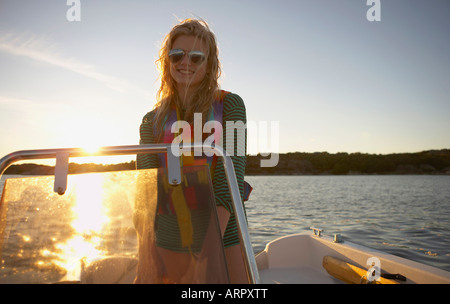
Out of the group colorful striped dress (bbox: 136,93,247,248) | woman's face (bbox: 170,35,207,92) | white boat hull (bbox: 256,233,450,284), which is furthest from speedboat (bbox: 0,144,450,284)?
white boat hull (bbox: 256,233,450,284)

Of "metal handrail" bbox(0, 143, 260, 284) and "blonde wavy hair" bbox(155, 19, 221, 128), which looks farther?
"blonde wavy hair" bbox(155, 19, 221, 128)

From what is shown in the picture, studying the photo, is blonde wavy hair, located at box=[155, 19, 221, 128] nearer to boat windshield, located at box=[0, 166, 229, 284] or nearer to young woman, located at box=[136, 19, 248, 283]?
young woman, located at box=[136, 19, 248, 283]

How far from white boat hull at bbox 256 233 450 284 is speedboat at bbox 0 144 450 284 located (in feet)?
9.30

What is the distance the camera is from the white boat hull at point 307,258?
3414 mm

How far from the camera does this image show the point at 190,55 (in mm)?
1667

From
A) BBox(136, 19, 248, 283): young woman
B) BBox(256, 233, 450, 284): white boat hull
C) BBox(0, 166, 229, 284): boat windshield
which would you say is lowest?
BBox(256, 233, 450, 284): white boat hull

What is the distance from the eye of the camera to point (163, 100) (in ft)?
5.71

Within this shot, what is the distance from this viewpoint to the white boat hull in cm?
341

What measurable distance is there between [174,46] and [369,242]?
10.1 meters

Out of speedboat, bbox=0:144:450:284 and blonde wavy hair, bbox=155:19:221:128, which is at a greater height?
blonde wavy hair, bbox=155:19:221:128

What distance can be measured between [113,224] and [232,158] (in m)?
0.61
